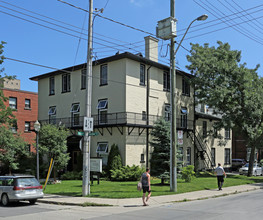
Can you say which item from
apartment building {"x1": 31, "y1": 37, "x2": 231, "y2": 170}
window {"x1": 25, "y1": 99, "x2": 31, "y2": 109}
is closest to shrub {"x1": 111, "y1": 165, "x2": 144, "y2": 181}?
apartment building {"x1": 31, "y1": 37, "x2": 231, "y2": 170}

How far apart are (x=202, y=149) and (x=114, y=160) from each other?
496 inches

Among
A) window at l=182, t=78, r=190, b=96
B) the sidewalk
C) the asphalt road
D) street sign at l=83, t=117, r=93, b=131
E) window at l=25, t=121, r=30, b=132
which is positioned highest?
window at l=182, t=78, r=190, b=96

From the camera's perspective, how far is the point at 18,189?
14.2m

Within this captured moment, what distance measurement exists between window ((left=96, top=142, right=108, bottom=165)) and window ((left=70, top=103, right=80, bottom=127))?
3.59 meters

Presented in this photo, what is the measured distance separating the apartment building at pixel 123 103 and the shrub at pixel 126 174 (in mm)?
1172

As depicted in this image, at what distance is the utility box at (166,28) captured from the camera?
55.5ft

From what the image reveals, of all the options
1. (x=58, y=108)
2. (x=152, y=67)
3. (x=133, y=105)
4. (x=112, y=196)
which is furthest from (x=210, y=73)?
(x=112, y=196)

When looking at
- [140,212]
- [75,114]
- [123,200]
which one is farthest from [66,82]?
[140,212]

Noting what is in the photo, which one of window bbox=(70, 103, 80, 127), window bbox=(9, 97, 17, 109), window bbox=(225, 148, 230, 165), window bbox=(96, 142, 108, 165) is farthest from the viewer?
window bbox=(9, 97, 17, 109)

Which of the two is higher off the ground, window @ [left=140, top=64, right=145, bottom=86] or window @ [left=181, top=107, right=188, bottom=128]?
window @ [left=140, top=64, right=145, bottom=86]

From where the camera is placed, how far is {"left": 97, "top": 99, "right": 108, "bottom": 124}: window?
27.7 meters

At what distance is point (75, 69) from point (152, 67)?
772cm

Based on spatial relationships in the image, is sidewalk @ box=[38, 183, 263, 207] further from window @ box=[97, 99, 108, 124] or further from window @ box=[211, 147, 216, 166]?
window @ box=[211, 147, 216, 166]

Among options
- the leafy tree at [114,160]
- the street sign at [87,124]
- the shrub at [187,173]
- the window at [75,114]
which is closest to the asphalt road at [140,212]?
the street sign at [87,124]
